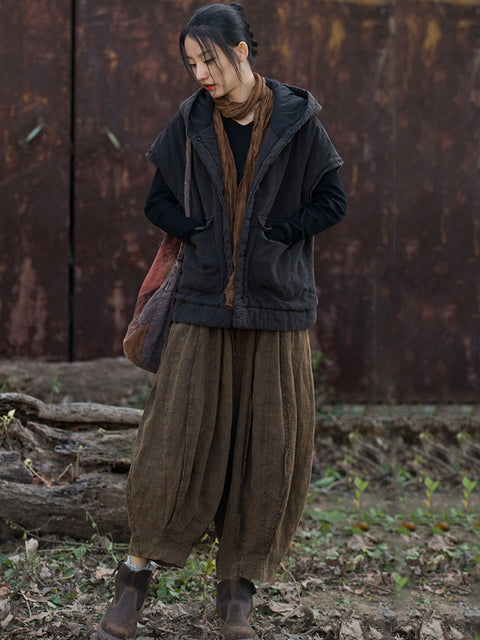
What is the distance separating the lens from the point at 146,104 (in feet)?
14.3

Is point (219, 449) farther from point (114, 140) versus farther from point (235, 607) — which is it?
point (114, 140)

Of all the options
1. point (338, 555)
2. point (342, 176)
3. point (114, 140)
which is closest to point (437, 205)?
point (342, 176)

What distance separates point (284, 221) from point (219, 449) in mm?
810

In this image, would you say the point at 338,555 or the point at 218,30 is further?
the point at 338,555

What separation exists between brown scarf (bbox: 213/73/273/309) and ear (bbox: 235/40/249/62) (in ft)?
0.36

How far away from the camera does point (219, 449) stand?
2277 mm

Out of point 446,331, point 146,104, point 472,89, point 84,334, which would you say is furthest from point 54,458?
point 472,89

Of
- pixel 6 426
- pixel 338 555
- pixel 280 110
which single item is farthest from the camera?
pixel 338 555

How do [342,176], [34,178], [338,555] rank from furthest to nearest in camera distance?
1. [342,176]
2. [34,178]
3. [338,555]

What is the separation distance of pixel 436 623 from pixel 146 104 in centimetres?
343

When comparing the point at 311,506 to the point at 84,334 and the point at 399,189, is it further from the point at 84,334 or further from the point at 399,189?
the point at 399,189

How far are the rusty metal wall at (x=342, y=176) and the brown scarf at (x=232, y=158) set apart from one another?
7.36ft

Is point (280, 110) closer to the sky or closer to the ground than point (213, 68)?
closer to the ground

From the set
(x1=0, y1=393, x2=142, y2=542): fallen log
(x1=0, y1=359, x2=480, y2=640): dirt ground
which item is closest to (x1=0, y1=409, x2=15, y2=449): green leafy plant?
(x1=0, y1=393, x2=142, y2=542): fallen log
